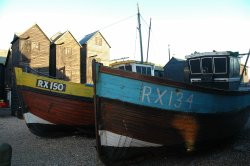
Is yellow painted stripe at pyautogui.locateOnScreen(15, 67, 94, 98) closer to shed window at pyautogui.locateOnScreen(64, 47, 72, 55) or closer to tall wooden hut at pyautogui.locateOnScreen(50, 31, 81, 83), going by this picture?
tall wooden hut at pyautogui.locateOnScreen(50, 31, 81, 83)

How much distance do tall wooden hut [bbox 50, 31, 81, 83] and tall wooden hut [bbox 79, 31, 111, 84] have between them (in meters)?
1.54

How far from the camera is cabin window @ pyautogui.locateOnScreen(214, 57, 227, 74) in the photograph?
10.1 m

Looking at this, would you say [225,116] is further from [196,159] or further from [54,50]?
[54,50]

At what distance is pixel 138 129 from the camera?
7.32 m

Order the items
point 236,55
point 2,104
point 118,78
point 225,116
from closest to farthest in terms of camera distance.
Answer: point 118,78 < point 225,116 < point 236,55 < point 2,104

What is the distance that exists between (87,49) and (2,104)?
1376cm

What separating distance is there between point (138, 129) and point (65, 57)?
28.8m

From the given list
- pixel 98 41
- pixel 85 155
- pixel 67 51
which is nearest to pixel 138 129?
pixel 85 155

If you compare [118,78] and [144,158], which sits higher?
[118,78]

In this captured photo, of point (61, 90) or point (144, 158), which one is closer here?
point (144, 158)

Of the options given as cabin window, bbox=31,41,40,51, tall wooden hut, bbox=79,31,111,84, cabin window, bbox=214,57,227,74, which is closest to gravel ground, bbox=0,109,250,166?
cabin window, bbox=214,57,227,74

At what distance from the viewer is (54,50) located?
1340 inches

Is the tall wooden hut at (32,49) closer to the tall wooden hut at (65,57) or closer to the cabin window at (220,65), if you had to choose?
the tall wooden hut at (65,57)

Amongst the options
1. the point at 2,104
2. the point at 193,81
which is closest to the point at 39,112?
the point at 193,81
